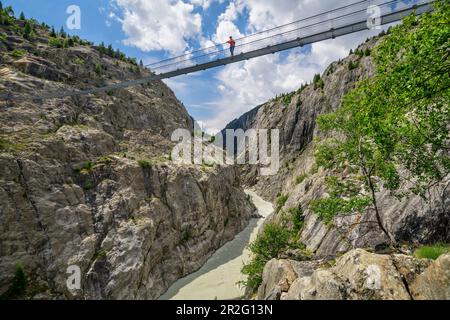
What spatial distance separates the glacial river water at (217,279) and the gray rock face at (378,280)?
68.2ft

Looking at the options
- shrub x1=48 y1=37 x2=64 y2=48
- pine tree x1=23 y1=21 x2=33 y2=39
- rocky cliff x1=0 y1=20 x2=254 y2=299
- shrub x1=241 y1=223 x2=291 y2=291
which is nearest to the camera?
shrub x1=241 y1=223 x2=291 y2=291

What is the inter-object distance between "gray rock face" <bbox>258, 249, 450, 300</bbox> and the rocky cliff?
27.7 m

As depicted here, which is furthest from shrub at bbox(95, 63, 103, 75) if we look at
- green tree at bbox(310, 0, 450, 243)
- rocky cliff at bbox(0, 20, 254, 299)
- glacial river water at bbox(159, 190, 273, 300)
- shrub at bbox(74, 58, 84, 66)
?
green tree at bbox(310, 0, 450, 243)

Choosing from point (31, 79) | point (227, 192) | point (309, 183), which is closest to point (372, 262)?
point (309, 183)

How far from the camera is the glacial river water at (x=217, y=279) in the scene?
113ft

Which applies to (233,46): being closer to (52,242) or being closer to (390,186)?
(390,186)

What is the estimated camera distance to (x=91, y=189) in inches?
1507

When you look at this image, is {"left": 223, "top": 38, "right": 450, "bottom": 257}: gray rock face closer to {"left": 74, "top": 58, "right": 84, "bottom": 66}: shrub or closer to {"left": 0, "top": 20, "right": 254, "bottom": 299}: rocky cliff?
{"left": 0, "top": 20, "right": 254, "bottom": 299}: rocky cliff

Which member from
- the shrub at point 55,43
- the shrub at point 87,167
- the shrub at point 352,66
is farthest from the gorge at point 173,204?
the shrub at point 55,43

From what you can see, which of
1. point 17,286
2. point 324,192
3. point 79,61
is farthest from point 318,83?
point 17,286

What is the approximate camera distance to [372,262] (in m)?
11.2

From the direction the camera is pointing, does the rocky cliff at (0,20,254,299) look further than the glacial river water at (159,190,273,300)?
No

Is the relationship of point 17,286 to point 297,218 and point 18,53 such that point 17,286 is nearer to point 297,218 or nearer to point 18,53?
point 297,218

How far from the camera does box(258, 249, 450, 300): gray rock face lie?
9516mm
